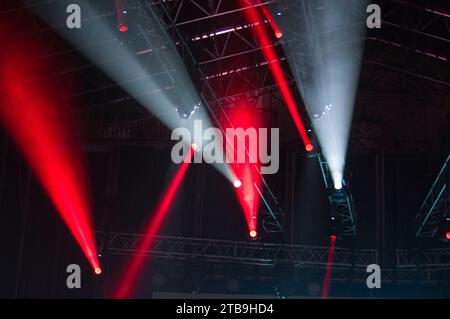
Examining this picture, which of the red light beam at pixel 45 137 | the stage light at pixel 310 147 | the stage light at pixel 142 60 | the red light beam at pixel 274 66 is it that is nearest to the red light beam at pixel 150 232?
the stage light at pixel 142 60

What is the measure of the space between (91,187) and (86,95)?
226cm

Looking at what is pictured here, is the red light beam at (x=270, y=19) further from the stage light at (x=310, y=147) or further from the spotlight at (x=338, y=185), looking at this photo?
the spotlight at (x=338, y=185)

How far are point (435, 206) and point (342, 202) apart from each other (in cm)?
174

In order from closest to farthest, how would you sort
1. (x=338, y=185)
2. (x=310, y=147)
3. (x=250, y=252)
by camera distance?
(x=310, y=147) → (x=338, y=185) → (x=250, y=252)

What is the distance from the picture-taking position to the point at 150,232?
15.4 meters

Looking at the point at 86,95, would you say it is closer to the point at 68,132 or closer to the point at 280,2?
the point at 68,132

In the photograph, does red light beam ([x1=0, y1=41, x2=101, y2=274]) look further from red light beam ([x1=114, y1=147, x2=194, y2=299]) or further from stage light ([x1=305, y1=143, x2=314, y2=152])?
stage light ([x1=305, y1=143, x2=314, y2=152])

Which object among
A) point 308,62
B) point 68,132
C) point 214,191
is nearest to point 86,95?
point 68,132

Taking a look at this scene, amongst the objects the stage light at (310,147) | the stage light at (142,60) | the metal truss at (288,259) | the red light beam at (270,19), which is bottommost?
the metal truss at (288,259)

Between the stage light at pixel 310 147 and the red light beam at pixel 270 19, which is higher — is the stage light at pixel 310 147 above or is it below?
below

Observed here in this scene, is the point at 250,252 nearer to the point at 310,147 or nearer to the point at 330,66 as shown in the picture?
the point at 310,147

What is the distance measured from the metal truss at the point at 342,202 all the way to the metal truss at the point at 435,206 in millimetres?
1385

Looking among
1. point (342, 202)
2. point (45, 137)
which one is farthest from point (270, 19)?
point (45, 137)

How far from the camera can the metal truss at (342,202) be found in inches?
511
